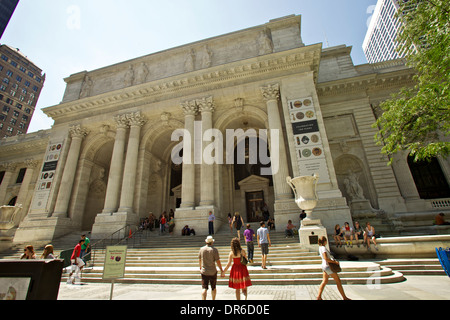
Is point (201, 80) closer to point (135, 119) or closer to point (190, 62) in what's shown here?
point (190, 62)

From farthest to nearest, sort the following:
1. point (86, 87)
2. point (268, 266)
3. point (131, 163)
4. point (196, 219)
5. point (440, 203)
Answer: point (86, 87) < point (131, 163) < point (440, 203) < point (196, 219) < point (268, 266)

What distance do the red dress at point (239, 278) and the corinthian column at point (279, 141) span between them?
9.95 metres

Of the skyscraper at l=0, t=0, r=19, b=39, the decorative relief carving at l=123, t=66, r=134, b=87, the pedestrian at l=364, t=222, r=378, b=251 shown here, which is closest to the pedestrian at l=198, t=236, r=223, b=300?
the pedestrian at l=364, t=222, r=378, b=251

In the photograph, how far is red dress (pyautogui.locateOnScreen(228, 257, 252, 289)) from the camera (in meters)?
4.39

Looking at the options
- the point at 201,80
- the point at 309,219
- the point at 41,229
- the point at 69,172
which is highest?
the point at 201,80

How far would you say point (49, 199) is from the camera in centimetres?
1892

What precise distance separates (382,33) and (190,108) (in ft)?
262

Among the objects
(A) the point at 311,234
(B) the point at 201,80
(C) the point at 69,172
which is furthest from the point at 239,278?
(C) the point at 69,172

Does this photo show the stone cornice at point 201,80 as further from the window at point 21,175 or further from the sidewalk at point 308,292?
the sidewalk at point 308,292

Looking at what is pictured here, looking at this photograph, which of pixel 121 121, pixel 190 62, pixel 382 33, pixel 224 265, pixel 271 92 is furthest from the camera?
pixel 382 33

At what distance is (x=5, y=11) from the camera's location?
191ft

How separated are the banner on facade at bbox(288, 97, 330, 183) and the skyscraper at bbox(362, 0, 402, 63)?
5759cm
